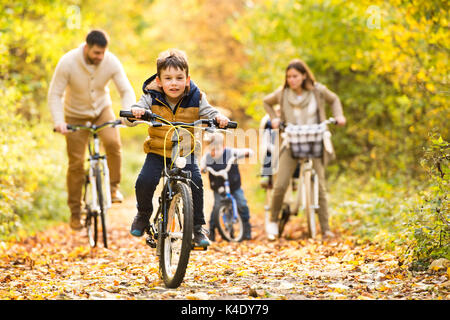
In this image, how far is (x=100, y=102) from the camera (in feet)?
26.7

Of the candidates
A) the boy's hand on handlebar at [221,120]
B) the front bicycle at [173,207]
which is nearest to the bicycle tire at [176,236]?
the front bicycle at [173,207]

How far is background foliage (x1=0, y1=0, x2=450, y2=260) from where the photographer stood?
7539 millimetres

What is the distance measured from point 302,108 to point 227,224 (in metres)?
2.08

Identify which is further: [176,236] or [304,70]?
[304,70]

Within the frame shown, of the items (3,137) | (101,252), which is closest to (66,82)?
(3,137)

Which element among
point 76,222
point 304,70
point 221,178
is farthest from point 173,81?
point 76,222

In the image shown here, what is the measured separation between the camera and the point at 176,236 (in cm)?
484

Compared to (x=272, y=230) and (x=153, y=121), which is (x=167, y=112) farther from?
(x=272, y=230)

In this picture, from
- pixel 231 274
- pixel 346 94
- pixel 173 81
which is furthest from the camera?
pixel 346 94

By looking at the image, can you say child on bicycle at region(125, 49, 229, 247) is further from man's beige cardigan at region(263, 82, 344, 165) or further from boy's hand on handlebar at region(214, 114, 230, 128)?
man's beige cardigan at region(263, 82, 344, 165)

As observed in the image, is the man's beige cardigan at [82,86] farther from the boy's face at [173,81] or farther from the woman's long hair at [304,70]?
the boy's face at [173,81]

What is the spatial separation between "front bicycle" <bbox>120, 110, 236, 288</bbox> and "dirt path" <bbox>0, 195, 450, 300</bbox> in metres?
0.19

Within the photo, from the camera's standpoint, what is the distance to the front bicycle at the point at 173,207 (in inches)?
188
